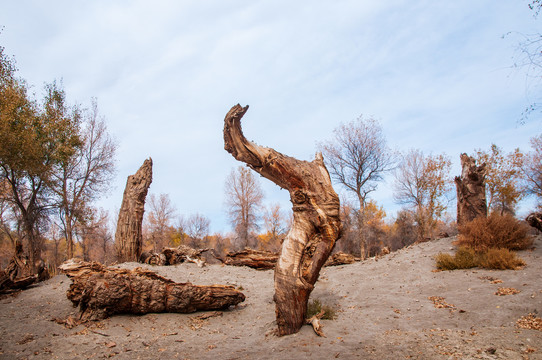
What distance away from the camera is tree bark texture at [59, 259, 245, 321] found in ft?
21.8

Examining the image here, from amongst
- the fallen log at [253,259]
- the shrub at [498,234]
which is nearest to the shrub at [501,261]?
the shrub at [498,234]

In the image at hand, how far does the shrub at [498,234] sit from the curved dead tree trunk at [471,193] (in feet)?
8.61

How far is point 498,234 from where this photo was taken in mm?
10328

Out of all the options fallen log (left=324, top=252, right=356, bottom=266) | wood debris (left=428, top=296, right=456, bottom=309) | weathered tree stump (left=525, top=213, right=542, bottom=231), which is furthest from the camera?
fallen log (left=324, top=252, right=356, bottom=266)

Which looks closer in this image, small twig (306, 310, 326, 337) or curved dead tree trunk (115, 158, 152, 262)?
small twig (306, 310, 326, 337)

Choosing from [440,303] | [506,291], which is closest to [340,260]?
[440,303]

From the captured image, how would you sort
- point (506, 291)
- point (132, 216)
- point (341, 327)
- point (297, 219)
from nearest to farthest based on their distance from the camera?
point (341, 327) → point (297, 219) → point (506, 291) → point (132, 216)

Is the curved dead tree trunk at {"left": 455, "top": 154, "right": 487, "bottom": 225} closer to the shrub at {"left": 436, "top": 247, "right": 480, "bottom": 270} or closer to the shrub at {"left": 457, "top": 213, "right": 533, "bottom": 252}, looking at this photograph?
the shrub at {"left": 457, "top": 213, "right": 533, "bottom": 252}

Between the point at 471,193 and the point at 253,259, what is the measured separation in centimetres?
942

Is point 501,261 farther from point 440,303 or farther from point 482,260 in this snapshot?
point 440,303

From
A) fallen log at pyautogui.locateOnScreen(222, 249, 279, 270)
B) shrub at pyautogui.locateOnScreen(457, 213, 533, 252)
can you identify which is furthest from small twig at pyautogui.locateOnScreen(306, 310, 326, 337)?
fallen log at pyautogui.locateOnScreen(222, 249, 279, 270)

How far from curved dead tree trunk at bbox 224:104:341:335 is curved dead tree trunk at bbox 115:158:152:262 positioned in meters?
7.73

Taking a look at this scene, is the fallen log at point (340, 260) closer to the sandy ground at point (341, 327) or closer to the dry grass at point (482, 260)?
the dry grass at point (482, 260)

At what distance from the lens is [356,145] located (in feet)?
82.1
